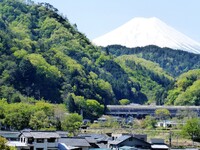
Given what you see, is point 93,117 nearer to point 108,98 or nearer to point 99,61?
point 108,98

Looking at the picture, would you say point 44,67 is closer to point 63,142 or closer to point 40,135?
point 63,142

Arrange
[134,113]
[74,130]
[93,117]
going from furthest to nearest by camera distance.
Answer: [134,113], [93,117], [74,130]

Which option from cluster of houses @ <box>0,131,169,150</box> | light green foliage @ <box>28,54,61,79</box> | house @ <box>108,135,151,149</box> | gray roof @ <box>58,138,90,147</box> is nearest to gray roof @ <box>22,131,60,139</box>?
cluster of houses @ <box>0,131,169,150</box>

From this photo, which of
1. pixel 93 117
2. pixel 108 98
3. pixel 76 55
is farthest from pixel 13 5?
pixel 93 117

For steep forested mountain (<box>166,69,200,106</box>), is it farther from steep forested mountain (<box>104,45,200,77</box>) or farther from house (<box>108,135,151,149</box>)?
steep forested mountain (<box>104,45,200,77</box>)

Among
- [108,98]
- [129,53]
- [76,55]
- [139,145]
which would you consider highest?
[129,53]

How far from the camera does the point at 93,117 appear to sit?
5353 cm

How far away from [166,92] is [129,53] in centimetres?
5668

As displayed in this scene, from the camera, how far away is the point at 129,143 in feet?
99.1

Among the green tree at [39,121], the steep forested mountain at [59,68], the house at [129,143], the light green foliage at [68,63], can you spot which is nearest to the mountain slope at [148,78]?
the steep forested mountain at [59,68]

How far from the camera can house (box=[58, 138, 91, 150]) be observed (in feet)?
86.9

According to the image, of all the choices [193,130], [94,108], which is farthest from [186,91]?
[193,130]

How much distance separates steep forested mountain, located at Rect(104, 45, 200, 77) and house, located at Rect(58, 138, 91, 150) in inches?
4113

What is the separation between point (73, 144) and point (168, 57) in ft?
361
